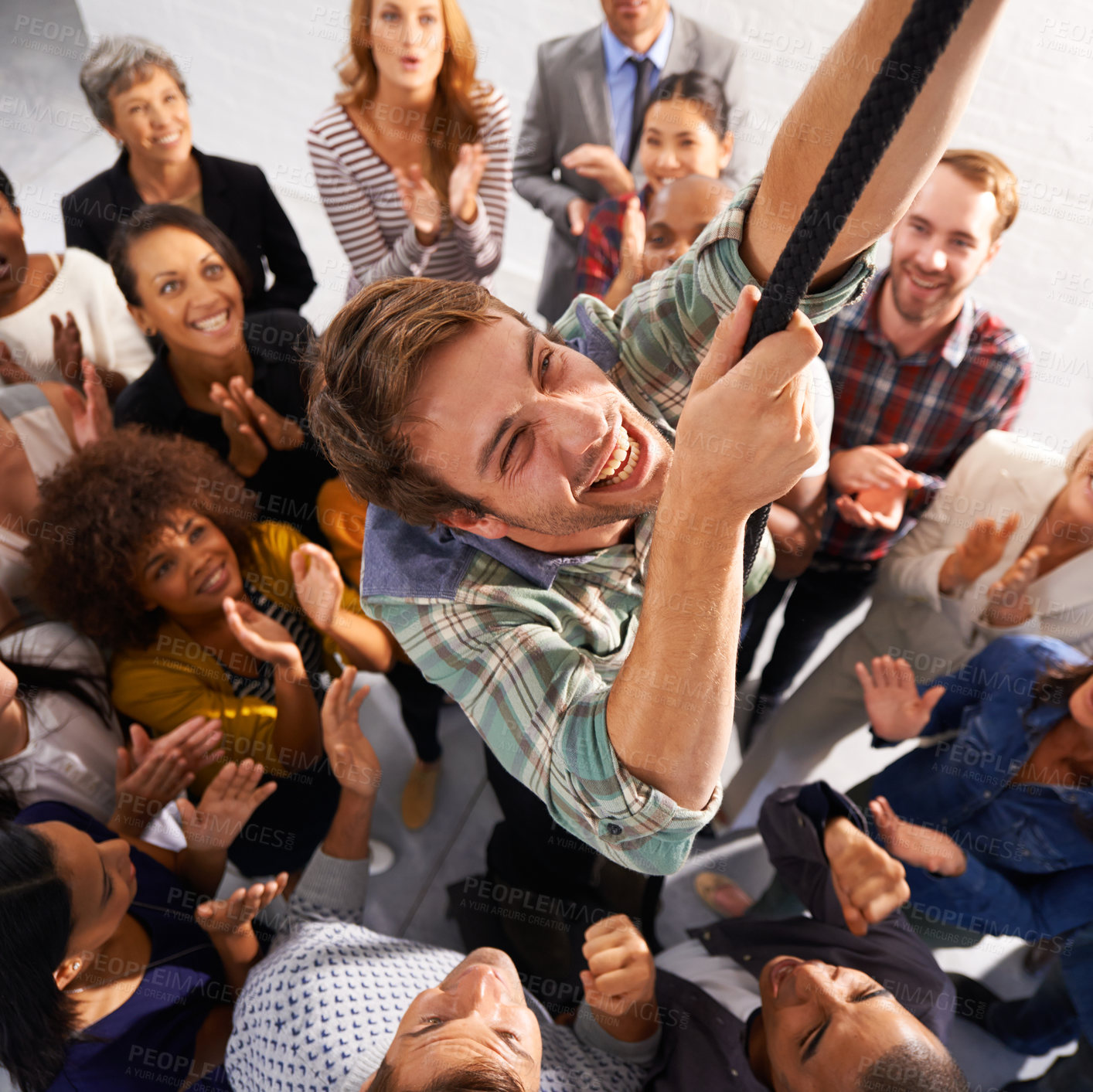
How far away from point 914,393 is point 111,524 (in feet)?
5.74

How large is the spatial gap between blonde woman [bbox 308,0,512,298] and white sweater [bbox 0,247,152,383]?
617 mm

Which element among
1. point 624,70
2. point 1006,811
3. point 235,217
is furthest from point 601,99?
point 1006,811

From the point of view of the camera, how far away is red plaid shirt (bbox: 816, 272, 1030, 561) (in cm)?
165

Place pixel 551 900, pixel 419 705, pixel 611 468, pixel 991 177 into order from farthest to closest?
pixel 419 705
pixel 551 900
pixel 991 177
pixel 611 468

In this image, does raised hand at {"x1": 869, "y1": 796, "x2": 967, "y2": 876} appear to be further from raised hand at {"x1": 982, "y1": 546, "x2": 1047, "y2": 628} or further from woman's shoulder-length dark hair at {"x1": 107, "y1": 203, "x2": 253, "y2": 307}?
woman's shoulder-length dark hair at {"x1": 107, "y1": 203, "x2": 253, "y2": 307}

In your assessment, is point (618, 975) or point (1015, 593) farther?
point (1015, 593)

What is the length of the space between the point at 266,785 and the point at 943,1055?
1.27 meters

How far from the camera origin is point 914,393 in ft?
5.56

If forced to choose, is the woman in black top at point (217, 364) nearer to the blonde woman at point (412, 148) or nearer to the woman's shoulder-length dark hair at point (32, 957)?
the blonde woman at point (412, 148)

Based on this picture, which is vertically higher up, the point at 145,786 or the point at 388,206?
the point at 388,206

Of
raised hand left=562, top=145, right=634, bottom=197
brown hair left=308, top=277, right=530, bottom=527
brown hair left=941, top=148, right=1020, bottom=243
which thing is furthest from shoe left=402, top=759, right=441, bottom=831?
brown hair left=941, top=148, right=1020, bottom=243

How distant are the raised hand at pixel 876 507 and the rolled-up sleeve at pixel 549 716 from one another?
0.83 m

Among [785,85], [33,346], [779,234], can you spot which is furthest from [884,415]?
[33,346]

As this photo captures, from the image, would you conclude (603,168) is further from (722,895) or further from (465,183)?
(722,895)
